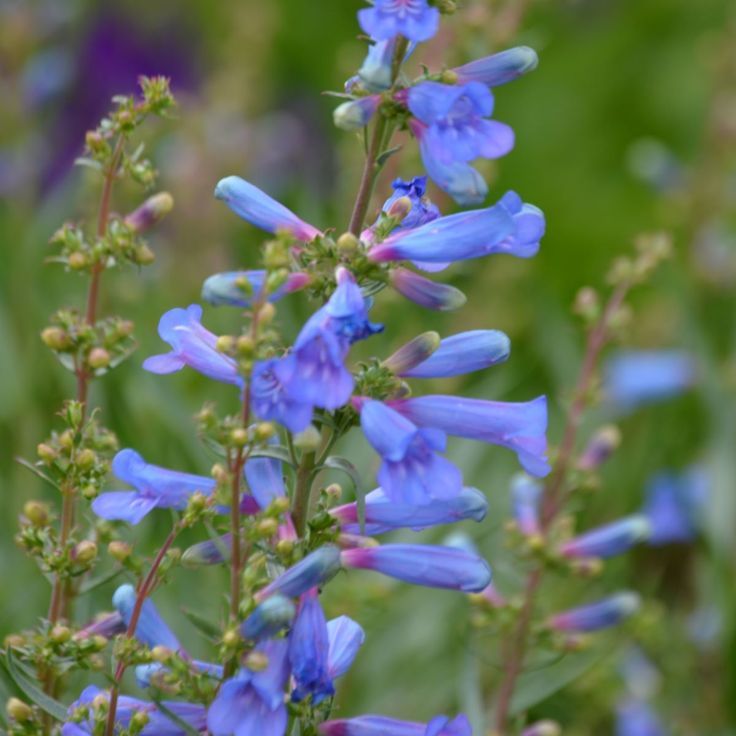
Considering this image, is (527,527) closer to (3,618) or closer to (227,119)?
(3,618)

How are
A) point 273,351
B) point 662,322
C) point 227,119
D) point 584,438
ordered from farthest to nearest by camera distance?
point 662,322 < point 227,119 < point 584,438 < point 273,351

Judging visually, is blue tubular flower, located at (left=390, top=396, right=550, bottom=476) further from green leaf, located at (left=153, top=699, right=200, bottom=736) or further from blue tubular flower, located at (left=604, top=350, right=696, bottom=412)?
blue tubular flower, located at (left=604, top=350, right=696, bottom=412)

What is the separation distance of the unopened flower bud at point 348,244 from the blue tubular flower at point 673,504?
5.19 ft

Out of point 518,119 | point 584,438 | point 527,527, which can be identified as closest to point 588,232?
point 518,119

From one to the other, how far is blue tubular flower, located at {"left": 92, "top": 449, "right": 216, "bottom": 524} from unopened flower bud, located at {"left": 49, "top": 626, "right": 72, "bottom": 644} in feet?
0.30

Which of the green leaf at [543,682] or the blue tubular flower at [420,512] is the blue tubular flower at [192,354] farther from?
the green leaf at [543,682]

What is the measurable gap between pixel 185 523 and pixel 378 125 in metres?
0.33

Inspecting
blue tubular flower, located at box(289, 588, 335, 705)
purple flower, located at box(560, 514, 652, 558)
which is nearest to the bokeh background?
purple flower, located at box(560, 514, 652, 558)

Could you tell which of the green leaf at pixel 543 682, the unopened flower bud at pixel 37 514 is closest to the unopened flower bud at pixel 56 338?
the unopened flower bud at pixel 37 514

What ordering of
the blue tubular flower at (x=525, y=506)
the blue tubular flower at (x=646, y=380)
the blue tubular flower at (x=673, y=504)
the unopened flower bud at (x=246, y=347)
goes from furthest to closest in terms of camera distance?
the blue tubular flower at (x=646, y=380)
the blue tubular flower at (x=673, y=504)
the blue tubular flower at (x=525, y=506)
the unopened flower bud at (x=246, y=347)

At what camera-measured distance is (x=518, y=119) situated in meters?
4.75

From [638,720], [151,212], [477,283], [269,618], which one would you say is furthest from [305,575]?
[477,283]

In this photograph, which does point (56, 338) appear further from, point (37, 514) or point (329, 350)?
point (329, 350)

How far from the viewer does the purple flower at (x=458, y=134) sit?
35.2 inches
